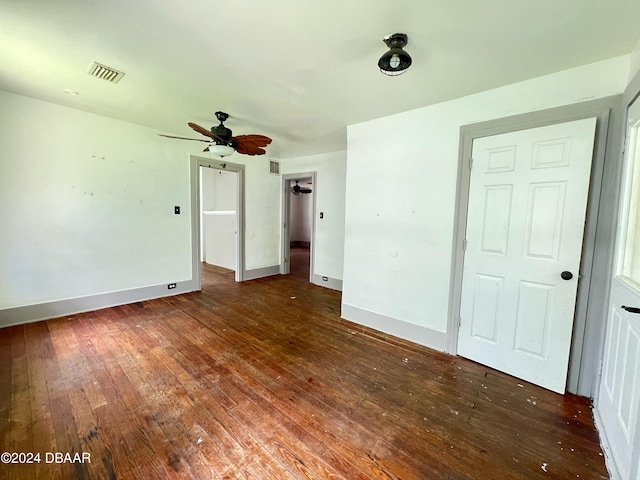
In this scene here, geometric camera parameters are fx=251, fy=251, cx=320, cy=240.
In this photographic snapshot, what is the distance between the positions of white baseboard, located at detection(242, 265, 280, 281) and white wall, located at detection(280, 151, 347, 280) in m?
1.08

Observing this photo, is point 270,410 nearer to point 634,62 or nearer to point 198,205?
point 634,62

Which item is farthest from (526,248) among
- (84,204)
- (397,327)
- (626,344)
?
(84,204)

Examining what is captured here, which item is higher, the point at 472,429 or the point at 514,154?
the point at 514,154

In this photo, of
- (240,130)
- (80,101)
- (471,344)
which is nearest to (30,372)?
(80,101)

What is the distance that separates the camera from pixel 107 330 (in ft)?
9.39

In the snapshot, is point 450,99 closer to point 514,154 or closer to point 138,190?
point 514,154

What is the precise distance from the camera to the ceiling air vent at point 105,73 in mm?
2115

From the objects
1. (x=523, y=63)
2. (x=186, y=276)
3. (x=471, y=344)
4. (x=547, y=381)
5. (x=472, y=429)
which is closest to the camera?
(x=472, y=429)

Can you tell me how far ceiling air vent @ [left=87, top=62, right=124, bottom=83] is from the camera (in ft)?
6.94

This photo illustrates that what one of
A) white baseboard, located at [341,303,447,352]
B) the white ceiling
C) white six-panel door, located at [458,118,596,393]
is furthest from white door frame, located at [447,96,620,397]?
white baseboard, located at [341,303,447,352]

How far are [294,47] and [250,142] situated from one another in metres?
1.22

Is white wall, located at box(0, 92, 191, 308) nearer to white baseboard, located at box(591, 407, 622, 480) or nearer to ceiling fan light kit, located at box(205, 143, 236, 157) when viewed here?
ceiling fan light kit, located at box(205, 143, 236, 157)

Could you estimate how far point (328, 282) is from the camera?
485cm

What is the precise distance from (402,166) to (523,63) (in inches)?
47.7
